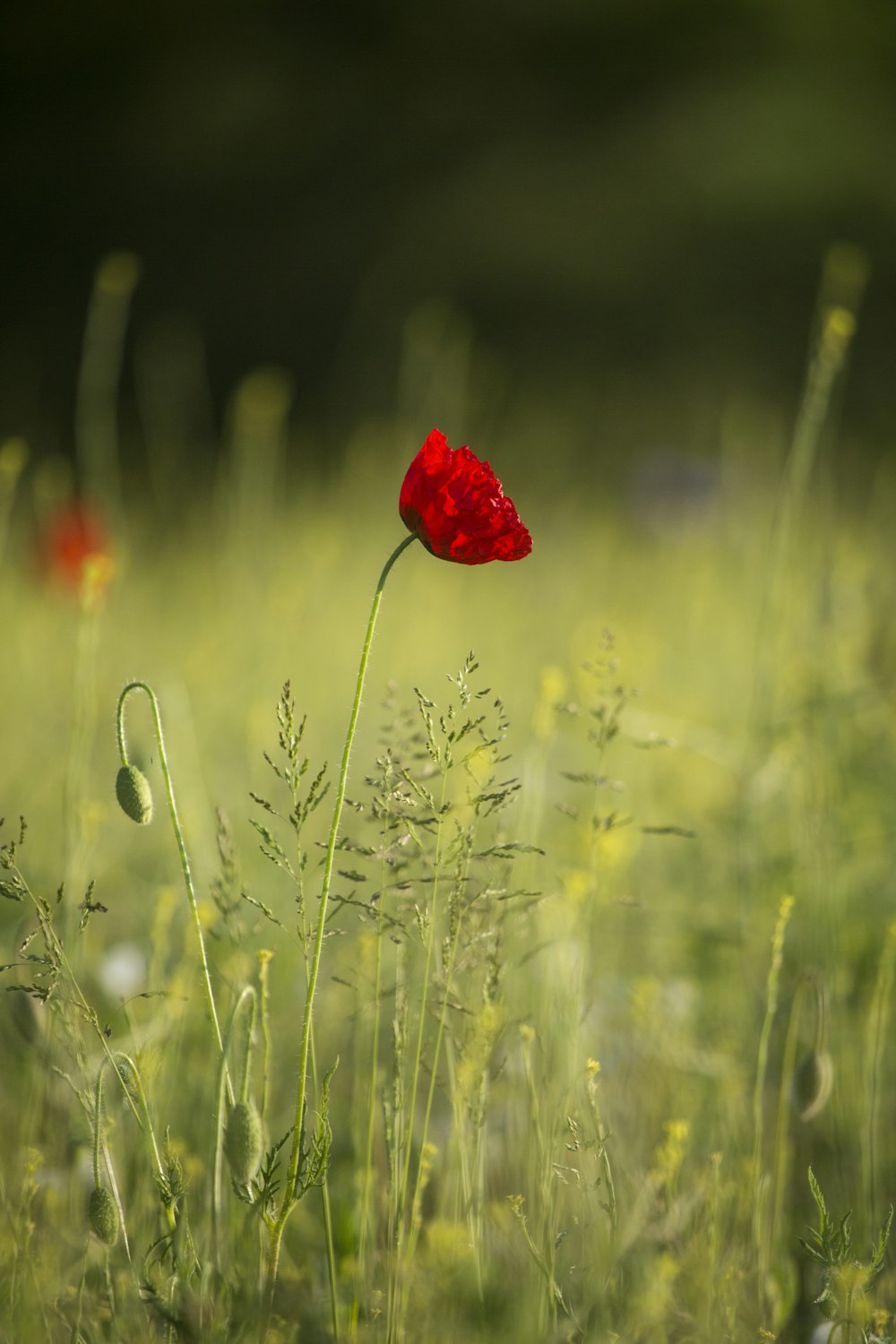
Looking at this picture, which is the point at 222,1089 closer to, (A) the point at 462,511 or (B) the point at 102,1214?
(B) the point at 102,1214

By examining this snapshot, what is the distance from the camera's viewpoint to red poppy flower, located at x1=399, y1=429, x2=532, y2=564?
771 mm

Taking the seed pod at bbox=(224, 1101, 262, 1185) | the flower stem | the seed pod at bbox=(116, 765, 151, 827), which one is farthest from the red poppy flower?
the seed pod at bbox=(224, 1101, 262, 1185)

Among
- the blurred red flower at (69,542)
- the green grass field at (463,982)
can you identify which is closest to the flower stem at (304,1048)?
the green grass field at (463,982)

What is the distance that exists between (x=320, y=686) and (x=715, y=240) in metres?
8.00

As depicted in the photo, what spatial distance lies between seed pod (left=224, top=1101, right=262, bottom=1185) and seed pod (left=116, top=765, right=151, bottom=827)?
208mm

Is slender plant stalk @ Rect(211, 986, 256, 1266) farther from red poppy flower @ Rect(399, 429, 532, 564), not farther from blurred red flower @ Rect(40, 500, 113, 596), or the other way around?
blurred red flower @ Rect(40, 500, 113, 596)

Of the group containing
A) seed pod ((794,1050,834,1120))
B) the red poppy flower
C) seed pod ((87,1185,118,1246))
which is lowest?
seed pod ((87,1185,118,1246))

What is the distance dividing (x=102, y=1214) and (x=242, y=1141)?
4.3 inches

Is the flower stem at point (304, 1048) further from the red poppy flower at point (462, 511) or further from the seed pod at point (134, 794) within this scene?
the seed pod at point (134, 794)

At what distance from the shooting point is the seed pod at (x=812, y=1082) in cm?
98

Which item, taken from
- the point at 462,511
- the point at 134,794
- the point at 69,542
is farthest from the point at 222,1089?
the point at 69,542

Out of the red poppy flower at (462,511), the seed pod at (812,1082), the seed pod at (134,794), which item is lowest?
the seed pod at (812,1082)

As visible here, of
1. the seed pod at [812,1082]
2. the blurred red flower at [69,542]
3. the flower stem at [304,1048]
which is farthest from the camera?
the blurred red flower at [69,542]

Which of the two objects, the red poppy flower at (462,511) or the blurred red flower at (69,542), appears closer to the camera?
the red poppy flower at (462,511)
